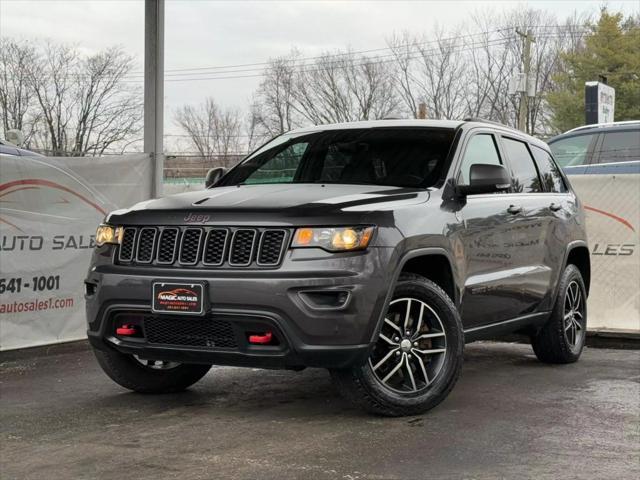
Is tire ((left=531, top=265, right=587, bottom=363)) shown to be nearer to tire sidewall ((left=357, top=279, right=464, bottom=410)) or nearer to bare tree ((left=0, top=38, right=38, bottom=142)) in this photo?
tire sidewall ((left=357, top=279, right=464, bottom=410))

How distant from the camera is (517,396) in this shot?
6.02 metres

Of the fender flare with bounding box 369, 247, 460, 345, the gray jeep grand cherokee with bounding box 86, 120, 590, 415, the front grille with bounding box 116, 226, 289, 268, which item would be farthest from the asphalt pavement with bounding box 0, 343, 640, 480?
the front grille with bounding box 116, 226, 289, 268

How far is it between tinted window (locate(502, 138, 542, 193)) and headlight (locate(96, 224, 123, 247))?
2956 mm

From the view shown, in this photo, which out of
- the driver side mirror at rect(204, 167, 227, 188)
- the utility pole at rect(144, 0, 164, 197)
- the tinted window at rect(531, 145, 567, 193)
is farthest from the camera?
the utility pole at rect(144, 0, 164, 197)

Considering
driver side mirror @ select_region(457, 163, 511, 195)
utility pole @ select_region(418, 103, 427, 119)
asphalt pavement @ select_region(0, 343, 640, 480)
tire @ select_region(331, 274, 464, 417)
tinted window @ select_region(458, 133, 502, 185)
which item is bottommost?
asphalt pavement @ select_region(0, 343, 640, 480)

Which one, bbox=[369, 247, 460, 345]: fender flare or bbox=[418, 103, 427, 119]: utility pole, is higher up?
bbox=[418, 103, 427, 119]: utility pole

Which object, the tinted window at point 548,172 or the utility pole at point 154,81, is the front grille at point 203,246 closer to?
the tinted window at point 548,172

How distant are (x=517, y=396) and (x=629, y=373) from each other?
1.43 meters

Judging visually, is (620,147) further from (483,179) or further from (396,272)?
(396,272)

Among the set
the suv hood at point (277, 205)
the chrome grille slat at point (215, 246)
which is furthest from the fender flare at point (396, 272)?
the chrome grille slat at point (215, 246)

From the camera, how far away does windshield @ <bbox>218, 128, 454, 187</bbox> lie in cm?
587

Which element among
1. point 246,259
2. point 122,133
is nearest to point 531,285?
point 246,259

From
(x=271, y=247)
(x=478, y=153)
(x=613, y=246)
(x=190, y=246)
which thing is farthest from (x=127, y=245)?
(x=613, y=246)

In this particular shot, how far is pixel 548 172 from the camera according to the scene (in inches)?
293
